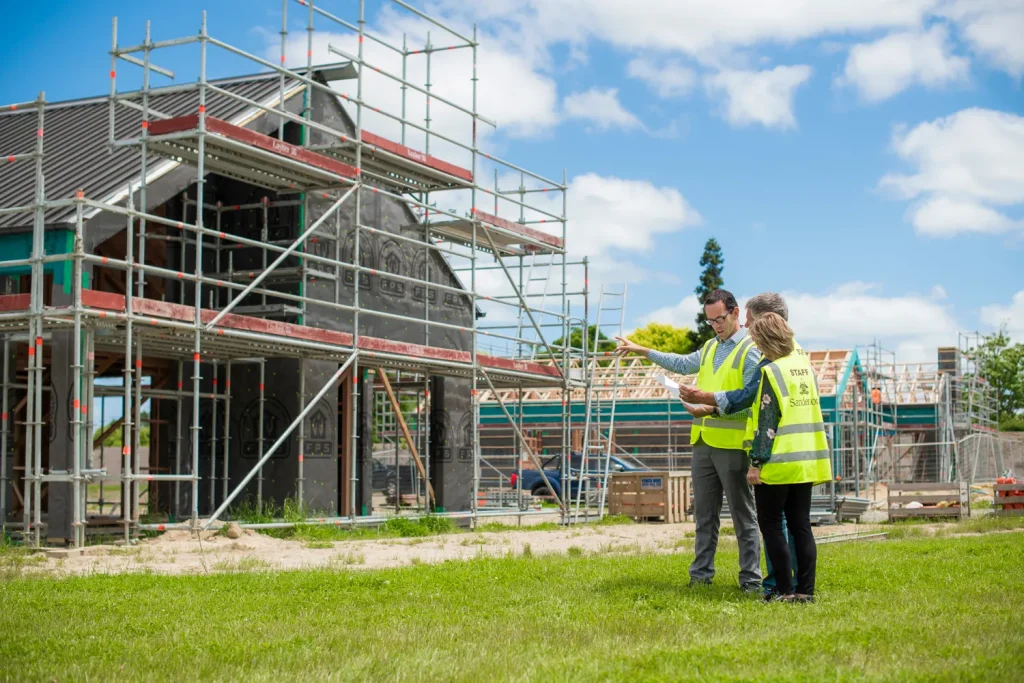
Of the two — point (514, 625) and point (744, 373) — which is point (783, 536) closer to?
point (744, 373)

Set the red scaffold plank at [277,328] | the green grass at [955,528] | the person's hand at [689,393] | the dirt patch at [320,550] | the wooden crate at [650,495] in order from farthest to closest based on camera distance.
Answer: the wooden crate at [650,495] → the green grass at [955,528] → the red scaffold plank at [277,328] → the dirt patch at [320,550] → the person's hand at [689,393]

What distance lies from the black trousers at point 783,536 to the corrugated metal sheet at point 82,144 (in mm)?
10512

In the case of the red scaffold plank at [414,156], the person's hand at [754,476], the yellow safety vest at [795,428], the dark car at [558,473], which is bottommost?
the dark car at [558,473]

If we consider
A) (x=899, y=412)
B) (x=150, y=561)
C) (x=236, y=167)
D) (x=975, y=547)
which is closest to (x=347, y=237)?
(x=236, y=167)

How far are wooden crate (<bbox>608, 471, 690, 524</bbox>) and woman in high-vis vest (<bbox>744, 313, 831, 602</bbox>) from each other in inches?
513

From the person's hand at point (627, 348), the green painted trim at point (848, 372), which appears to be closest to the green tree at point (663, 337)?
the green painted trim at point (848, 372)

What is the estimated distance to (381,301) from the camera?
64.0 ft

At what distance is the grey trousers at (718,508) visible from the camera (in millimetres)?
8336

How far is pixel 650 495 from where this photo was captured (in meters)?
21.0

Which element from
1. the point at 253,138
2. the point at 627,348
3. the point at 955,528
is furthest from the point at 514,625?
the point at 955,528

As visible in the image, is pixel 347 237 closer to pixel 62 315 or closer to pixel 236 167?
pixel 236 167

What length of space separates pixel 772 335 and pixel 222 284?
8.44 meters

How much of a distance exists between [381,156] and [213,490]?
5.63 metres

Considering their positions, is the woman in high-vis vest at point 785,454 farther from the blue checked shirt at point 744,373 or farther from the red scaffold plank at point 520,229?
the red scaffold plank at point 520,229
